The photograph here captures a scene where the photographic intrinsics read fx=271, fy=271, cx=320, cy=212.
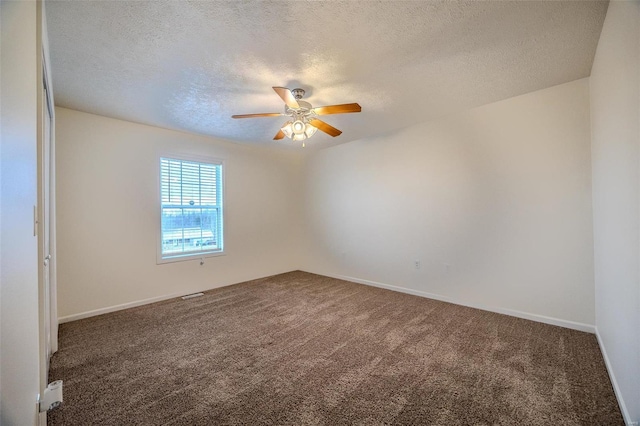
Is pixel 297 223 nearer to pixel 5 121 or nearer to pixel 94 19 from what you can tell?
pixel 94 19

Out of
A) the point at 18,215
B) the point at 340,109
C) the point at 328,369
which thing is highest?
the point at 340,109

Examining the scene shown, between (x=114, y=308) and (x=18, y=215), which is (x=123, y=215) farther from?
(x=18, y=215)

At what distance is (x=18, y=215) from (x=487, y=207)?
3.92 meters

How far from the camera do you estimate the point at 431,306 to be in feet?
11.7

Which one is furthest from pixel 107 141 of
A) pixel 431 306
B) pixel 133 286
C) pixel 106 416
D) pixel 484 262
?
pixel 484 262

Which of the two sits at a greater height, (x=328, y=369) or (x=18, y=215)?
(x=18, y=215)

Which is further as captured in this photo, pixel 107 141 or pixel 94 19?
pixel 107 141

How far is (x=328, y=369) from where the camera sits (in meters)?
2.19

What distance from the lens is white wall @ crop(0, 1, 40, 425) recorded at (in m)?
0.77

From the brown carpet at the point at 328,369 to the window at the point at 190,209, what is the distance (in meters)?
1.06

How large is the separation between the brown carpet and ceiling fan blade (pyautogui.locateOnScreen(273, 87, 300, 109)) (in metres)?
2.24

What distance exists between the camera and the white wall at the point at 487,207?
9.14 ft

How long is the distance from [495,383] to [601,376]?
819mm

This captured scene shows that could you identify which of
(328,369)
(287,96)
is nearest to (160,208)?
(287,96)
